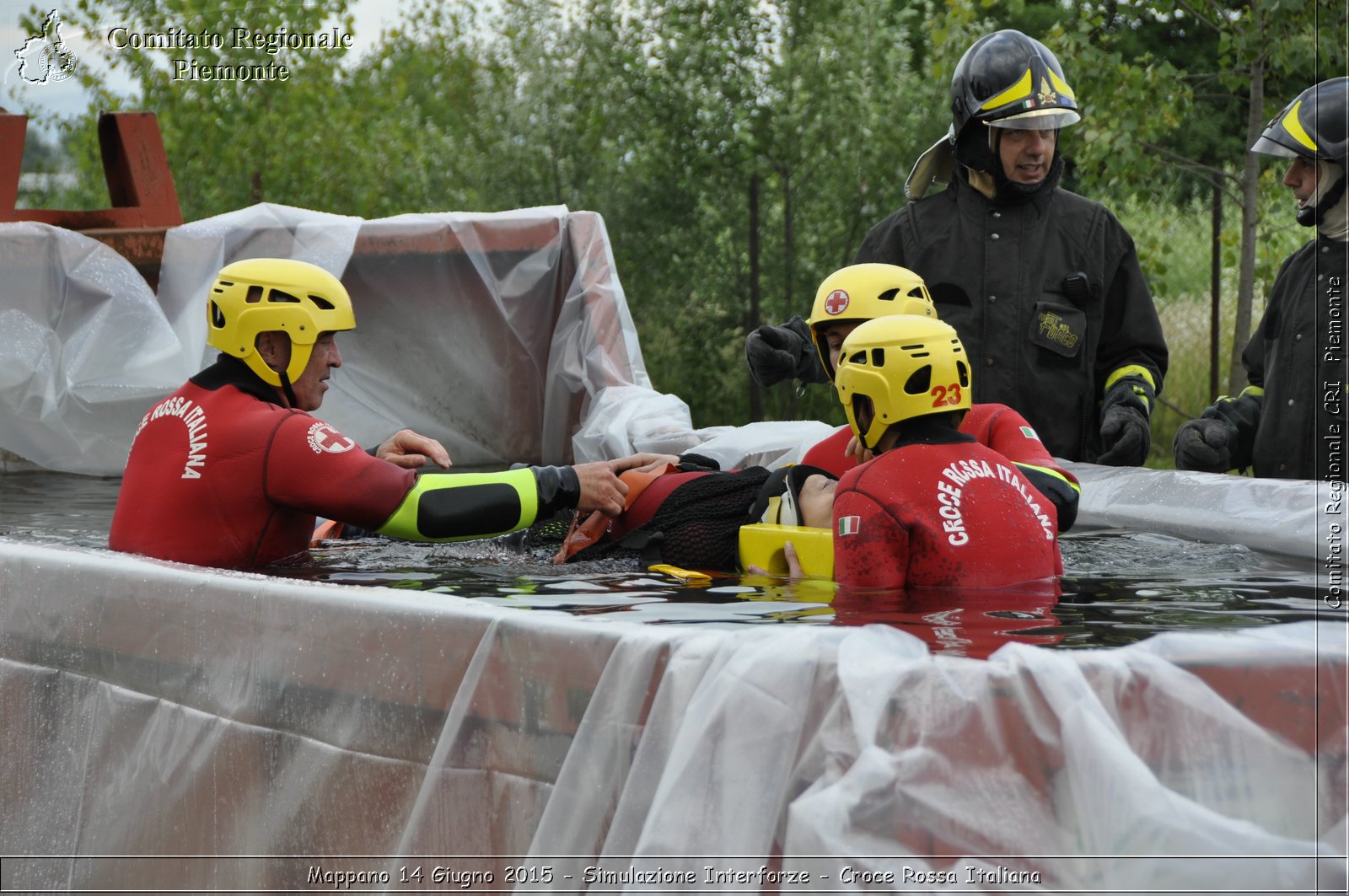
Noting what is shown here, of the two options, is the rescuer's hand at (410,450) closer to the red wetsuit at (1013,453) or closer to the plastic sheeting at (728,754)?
the red wetsuit at (1013,453)

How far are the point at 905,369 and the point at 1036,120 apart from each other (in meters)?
1.86

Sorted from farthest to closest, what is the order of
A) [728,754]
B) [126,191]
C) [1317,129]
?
1. [126,191]
2. [1317,129]
3. [728,754]

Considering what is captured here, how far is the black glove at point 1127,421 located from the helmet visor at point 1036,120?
3.32ft

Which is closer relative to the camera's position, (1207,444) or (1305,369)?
(1305,369)

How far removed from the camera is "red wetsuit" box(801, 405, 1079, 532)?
4555mm

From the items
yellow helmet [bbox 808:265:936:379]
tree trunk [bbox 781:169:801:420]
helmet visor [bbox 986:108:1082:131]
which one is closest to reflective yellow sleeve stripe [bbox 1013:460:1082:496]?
yellow helmet [bbox 808:265:936:379]

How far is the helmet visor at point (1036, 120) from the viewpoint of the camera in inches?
215

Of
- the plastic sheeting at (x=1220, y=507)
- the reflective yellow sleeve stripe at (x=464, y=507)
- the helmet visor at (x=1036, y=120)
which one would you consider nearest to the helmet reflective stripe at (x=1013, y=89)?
the helmet visor at (x=1036, y=120)

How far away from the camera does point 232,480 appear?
4699mm

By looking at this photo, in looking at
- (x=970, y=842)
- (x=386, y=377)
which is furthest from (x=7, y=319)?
(x=970, y=842)

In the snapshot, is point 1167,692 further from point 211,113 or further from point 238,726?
point 211,113

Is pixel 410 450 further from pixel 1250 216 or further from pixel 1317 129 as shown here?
pixel 1250 216

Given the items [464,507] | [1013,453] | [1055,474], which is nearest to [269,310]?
[464,507]

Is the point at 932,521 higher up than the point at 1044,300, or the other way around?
the point at 1044,300
